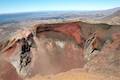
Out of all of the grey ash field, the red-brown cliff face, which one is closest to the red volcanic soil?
the grey ash field

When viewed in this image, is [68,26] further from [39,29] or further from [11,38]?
[11,38]

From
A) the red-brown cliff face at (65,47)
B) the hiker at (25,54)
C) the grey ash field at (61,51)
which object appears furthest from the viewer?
the hiker at (25,54)

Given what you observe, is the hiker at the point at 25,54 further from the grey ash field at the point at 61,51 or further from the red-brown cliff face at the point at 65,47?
the red-brown cliff face at the point at 65,47

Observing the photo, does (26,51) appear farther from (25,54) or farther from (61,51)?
(61,51)

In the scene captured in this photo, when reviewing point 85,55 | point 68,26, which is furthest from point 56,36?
point 85,55

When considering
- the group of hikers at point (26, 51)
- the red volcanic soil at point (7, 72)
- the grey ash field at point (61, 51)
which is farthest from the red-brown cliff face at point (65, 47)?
the red volcanic soil at point (7, 72)

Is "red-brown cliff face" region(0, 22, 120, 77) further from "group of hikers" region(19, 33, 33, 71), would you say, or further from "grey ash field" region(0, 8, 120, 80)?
"group of hikers" region(19, 33, 33, 71)

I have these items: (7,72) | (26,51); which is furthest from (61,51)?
(7,72)
